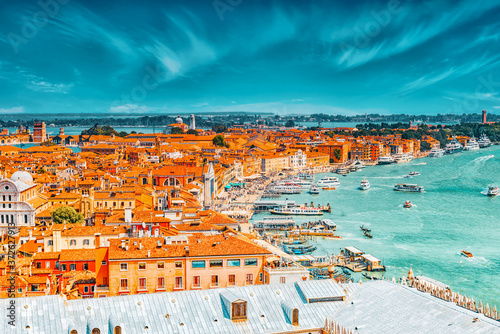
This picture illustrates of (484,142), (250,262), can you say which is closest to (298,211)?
(250,262)

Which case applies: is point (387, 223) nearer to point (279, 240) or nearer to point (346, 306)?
point (279, 240)

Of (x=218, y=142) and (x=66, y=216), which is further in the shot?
(x=218, y=142)

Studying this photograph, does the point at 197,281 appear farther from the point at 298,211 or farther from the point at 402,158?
the point at 402,158

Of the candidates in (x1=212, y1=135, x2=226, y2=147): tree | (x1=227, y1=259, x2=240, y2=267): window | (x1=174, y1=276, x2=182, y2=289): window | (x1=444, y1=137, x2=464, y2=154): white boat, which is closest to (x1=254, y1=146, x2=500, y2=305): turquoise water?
(x1=227, y1=259, x2=240, y2=267): window

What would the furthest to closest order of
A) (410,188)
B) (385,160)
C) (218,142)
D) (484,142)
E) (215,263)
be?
(484,142) → (218,142) → (385,160) → (410,188) → (215,263)

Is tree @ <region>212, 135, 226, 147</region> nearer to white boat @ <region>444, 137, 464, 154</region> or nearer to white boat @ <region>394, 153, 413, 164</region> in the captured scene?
white boat @ <region>394, 153, 413, 164</region>

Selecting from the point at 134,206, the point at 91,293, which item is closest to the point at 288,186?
the point at 134,206
